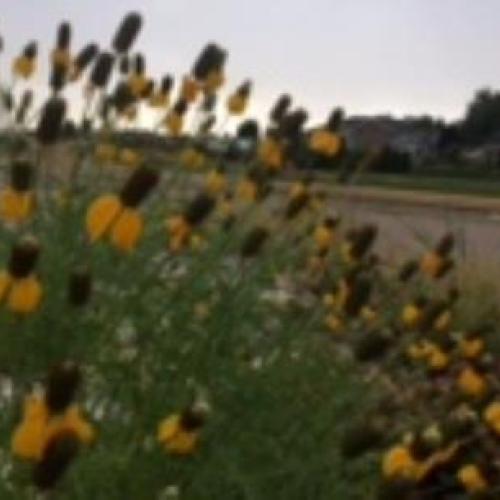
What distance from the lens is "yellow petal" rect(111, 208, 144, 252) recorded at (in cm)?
280

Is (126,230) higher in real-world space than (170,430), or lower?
higher

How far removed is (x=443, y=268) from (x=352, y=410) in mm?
400

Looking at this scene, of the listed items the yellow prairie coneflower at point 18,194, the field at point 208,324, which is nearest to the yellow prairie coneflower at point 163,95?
the field at point 208,324

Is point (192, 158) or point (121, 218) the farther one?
point (192, 158)

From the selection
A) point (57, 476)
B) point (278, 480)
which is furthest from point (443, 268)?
point (57, 476)

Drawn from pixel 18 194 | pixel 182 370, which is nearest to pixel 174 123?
pixel 182 370

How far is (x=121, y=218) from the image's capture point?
282cm

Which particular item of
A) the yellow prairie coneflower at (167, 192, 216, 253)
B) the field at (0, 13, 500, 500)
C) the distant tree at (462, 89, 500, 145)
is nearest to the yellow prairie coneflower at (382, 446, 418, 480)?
the field at (0, 13, 500, 500)

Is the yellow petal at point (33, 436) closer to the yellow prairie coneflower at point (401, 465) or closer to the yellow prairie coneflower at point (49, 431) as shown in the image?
the yellow prairie coneflower at point (49, 431)

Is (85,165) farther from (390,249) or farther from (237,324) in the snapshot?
(390,249)

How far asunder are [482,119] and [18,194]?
33631 mm

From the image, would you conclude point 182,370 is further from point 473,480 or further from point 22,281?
point 22,281

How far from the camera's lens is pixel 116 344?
390 centimetres

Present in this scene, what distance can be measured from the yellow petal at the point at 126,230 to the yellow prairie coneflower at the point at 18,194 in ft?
1.12
